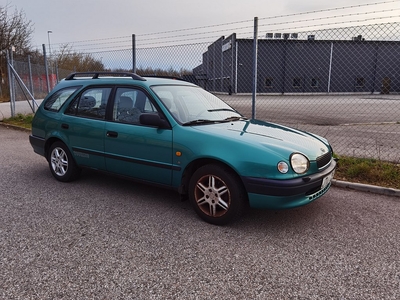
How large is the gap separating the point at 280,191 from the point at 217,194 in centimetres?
69

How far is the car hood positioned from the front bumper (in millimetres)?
281

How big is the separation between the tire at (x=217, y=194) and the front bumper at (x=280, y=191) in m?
0.13

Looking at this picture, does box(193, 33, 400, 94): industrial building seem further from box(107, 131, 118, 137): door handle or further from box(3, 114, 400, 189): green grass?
box(107, 131, 118, 137): door handle

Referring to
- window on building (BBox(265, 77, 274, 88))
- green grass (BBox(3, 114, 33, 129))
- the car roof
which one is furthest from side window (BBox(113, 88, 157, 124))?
window on building (BBox(265, 77, 274, 88))

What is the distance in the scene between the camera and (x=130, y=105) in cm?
438

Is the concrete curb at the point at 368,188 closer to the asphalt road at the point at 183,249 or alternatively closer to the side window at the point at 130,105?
the asphalt road at the point at 183,249

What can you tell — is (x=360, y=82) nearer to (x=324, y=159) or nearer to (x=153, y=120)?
(x=324, y=159)

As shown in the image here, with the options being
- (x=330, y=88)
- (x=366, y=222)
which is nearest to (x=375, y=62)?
(x=330, y=88)

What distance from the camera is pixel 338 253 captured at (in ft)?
10.1

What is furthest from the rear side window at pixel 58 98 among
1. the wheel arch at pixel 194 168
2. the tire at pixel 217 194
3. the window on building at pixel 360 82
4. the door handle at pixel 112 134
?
the window on building at pixel 360 82

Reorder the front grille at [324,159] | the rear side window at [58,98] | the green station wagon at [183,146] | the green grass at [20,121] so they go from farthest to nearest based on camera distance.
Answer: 1. the green grass at [20,121]
2. the rear side window at [58,98]
3. the front grille at [324,159]
4. the green station wagon at [183,146]

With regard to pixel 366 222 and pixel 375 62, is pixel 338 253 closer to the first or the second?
pixel 366 222

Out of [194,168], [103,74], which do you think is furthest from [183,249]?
[103,74]

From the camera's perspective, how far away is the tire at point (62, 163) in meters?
5.04
